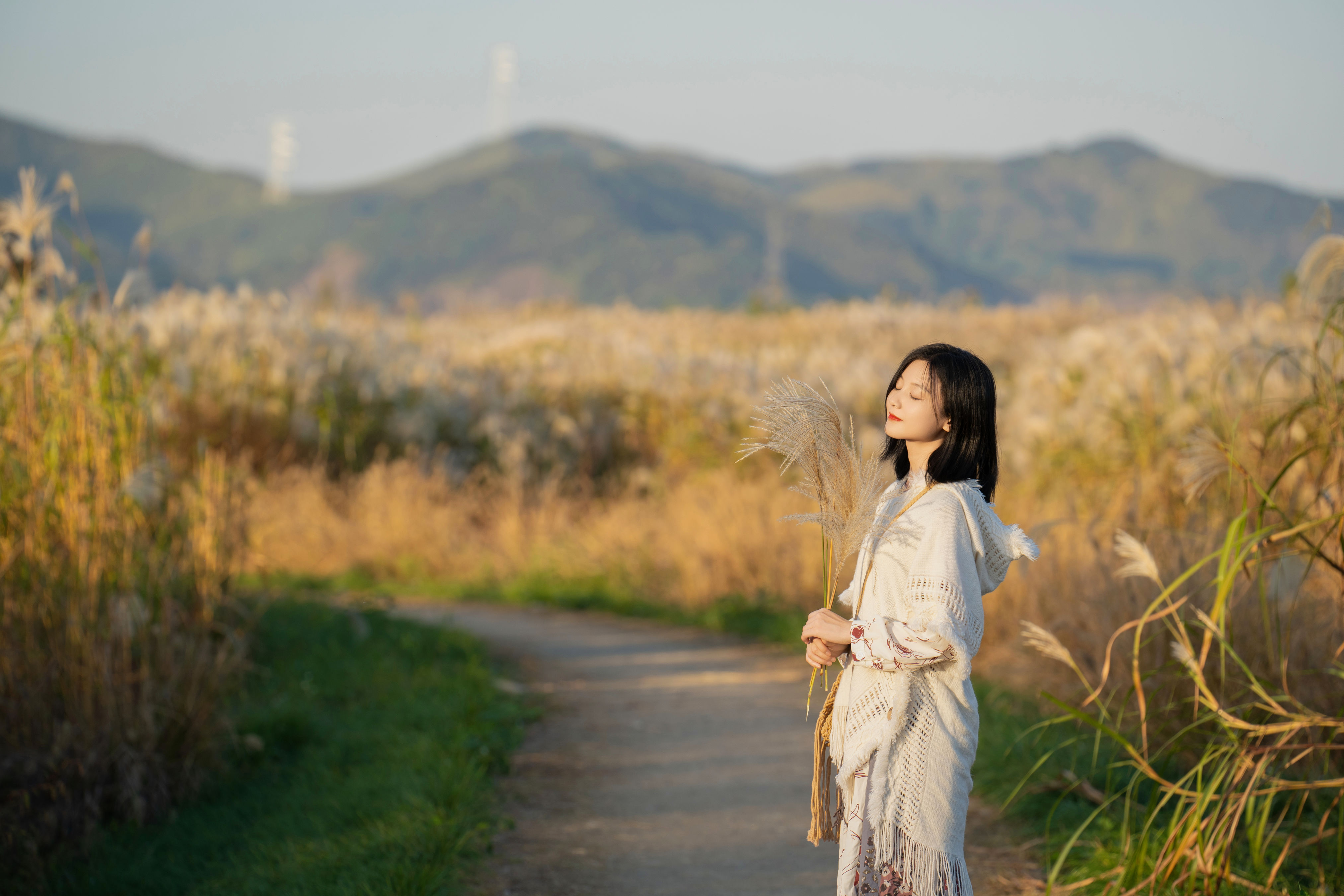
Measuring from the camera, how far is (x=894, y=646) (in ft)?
8.39

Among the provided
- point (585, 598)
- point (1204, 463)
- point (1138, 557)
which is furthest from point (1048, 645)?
point (585, 598)

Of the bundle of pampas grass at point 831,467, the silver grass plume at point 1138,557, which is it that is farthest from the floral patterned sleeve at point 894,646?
the silver grass plume at point 1138,557

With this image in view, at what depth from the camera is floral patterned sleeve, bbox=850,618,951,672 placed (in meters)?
2.54

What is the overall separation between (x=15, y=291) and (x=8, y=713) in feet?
6.29

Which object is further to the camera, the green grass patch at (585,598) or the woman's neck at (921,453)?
the green grass patch at (585,598)

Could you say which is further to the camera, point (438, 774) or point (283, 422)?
point (283, 422)

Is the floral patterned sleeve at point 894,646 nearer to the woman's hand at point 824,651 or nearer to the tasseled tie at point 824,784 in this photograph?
the woman's hand at point 824,651

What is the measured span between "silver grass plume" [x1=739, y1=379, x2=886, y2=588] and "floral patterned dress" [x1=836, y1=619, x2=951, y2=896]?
195mm

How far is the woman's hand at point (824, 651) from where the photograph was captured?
267 centimetres

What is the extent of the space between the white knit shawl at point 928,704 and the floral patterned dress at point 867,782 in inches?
0.8

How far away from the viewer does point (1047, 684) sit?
18.2 ft

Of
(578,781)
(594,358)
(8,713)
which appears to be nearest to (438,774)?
(578,781)

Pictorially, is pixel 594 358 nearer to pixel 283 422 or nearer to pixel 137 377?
pixel 283 422

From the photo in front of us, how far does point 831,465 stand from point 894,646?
18.0 inches
